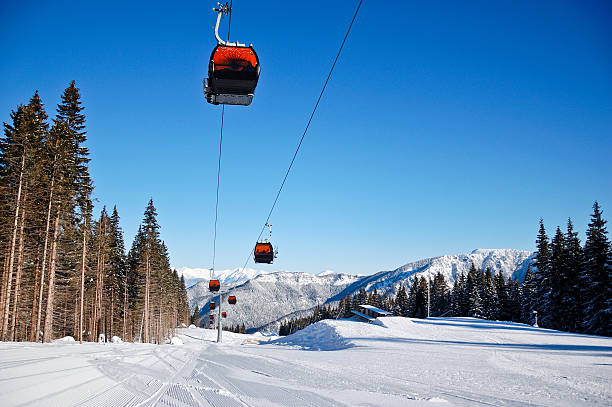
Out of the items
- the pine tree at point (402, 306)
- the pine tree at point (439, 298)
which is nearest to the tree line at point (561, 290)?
the pine tree at point (439, 298)

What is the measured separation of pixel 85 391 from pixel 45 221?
22.9 m

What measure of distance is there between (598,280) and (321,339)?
105 ft

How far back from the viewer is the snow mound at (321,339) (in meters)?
25.1

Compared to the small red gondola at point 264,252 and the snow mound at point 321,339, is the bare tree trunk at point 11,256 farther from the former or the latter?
the snow mound at point 321,339

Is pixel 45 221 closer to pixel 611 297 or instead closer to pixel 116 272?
pixel 116 272

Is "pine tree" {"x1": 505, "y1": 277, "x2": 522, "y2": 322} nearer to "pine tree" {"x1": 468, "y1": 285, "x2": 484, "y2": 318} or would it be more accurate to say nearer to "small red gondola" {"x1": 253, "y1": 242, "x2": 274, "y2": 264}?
"pine tree" {"x1": 468, "y1": 285, "x2": 484, "y2": 318}

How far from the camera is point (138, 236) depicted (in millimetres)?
50906

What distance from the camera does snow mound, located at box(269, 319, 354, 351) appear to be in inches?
989

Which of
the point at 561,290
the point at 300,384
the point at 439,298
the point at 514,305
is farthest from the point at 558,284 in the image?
the point at 300,384

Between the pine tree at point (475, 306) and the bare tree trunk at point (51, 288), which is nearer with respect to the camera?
the bare tree trunk at point (51, 288)

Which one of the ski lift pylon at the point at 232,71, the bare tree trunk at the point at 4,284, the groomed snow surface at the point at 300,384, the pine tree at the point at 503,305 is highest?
the ski lift pylon at the point at 232,71

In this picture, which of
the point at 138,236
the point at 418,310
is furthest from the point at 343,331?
the point at 418,310

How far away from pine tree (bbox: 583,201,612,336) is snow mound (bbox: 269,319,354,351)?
28.5 meters

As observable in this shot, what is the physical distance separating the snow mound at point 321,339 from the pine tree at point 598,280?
28.5 m
